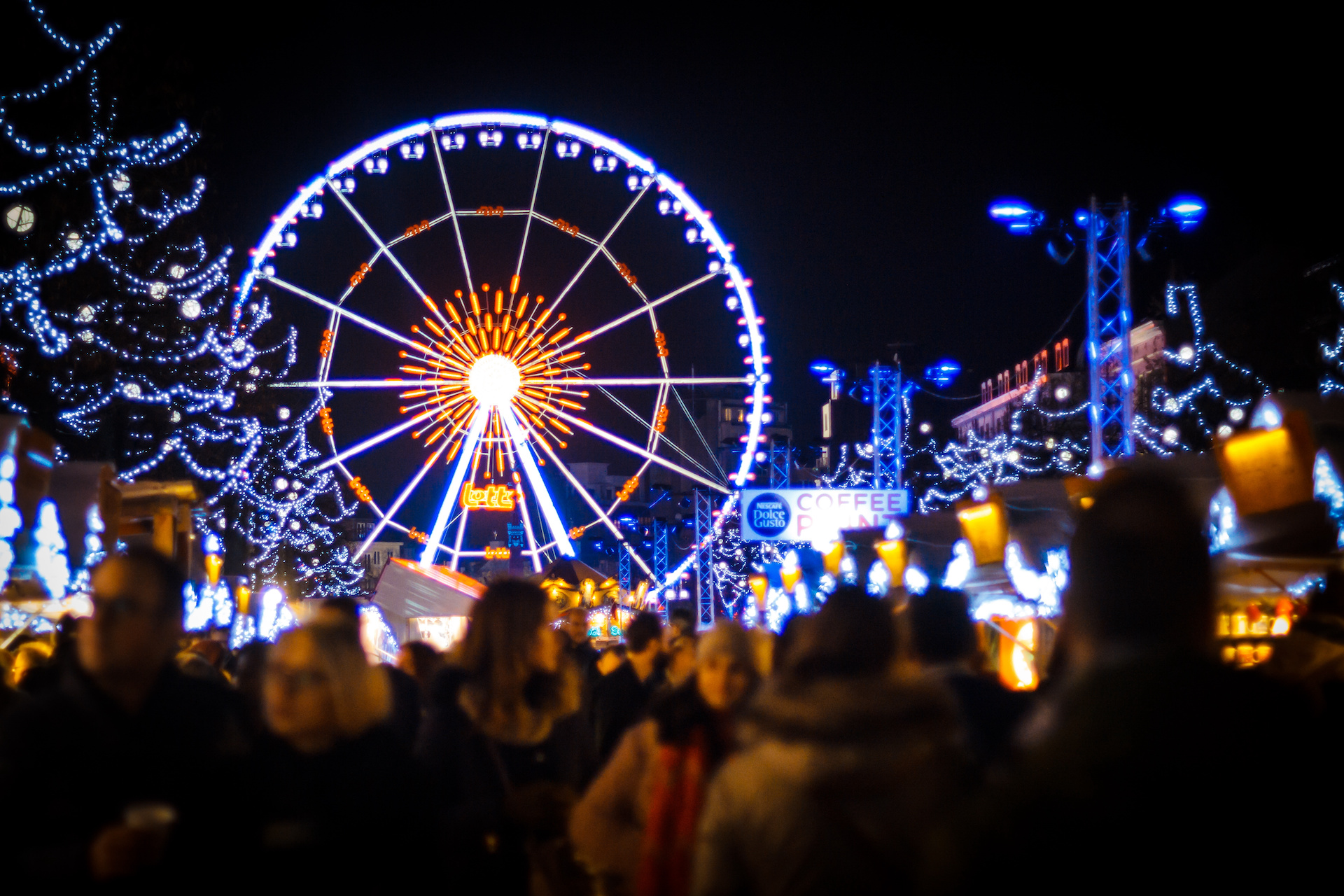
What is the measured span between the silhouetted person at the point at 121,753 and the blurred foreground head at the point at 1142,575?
2.32 m

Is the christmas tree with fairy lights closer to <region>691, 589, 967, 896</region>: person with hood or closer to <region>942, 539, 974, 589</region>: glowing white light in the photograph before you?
<region>942, 539, 974, 589</region>: glowing white light

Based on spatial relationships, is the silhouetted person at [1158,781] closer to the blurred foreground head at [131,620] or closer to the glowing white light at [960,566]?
the blurred foreground head at [131,620]

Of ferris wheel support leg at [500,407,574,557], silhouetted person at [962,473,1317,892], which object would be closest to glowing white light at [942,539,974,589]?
ferris wheel support leg at [500,407,574,557]

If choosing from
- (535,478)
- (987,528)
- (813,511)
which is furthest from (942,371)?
(987,528)

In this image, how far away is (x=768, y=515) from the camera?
26.8 metres

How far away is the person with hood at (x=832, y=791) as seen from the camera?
2.69m

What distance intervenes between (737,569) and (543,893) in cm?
8320

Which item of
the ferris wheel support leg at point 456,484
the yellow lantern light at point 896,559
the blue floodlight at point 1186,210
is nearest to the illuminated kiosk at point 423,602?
the ferris wheel support leg at point 456,484

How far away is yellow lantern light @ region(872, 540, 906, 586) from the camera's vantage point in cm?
1773

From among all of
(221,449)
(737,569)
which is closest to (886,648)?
(221,449)

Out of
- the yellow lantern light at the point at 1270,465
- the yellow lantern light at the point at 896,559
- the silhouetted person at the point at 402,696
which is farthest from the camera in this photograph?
the yellow lantern light at the point at 896,559

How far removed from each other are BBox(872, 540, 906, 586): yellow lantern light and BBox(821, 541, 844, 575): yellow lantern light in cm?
415

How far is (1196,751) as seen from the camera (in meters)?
2.19

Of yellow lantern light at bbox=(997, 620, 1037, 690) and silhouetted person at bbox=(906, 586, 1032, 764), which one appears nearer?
silhouetted person at bbox=(906, 586, 1032, 764)
